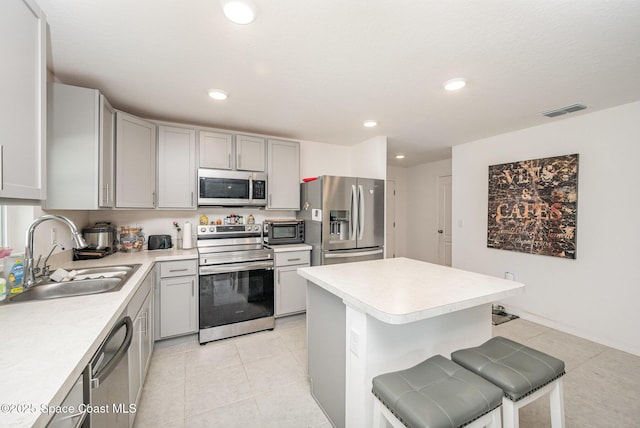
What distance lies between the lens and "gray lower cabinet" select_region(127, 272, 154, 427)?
1.59 meters

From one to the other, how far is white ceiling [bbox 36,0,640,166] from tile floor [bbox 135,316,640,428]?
2.41 m

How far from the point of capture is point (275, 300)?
3016mm

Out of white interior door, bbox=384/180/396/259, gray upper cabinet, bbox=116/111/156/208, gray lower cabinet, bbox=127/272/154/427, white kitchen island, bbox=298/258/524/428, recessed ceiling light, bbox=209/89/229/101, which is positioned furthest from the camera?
white interior door, bbox=384/180/396/259

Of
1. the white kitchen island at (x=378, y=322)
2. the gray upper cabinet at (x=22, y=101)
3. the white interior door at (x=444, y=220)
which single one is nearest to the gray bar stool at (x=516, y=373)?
the white kitchen island at (x=378, y=322)

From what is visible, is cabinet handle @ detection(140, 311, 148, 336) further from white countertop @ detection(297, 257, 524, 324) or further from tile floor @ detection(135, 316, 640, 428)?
white countertop @ detection(297, 257, 524, 324)

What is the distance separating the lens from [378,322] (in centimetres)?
131

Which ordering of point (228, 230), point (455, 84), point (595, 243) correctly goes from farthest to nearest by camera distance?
point (228, 230) → point (595, 243) → point (455, 84)

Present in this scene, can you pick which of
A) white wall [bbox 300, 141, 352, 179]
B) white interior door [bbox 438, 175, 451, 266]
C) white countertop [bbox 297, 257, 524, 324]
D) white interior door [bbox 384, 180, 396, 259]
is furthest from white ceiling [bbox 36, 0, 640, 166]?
white interior door [bbox 384, 180, 396, 259]

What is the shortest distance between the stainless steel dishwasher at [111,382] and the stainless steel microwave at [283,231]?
6.47 feet

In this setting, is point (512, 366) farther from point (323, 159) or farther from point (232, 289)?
point (323, 159)

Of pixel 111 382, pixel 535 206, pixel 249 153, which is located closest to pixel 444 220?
pixel 535 206

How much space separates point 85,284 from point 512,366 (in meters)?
2.54

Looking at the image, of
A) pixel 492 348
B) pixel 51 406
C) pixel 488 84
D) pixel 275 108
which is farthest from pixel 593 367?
pixel 275 108

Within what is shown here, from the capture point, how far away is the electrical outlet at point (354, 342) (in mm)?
1330
